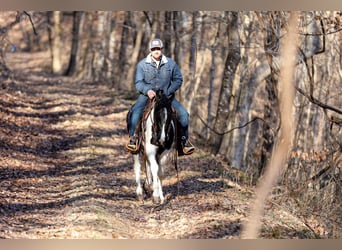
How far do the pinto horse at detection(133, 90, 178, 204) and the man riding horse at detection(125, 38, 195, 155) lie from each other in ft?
0.63

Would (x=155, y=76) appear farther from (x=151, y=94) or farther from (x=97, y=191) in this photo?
(x=97, y=191)

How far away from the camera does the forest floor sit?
32.1 feet

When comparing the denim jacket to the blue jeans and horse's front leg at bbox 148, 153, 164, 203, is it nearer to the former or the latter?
the blue jeans

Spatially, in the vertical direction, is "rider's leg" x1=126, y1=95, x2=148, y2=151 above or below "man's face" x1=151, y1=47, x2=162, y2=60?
below

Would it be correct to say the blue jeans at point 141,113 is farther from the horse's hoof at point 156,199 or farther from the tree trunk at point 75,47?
the tree trunk at point 75,47

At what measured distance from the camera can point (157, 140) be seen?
388 inches

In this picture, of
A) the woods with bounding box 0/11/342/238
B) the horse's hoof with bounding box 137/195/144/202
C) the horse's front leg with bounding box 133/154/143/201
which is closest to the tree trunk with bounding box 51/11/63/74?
the woods with bounding box 0/11/342/238

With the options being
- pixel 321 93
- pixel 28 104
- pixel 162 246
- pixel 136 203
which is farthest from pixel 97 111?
pixel 162 246

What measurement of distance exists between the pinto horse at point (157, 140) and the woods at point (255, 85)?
5.87ft

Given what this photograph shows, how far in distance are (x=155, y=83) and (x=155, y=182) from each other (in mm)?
1319

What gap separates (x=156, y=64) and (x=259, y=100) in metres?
7.37

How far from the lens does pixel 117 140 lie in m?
14.5

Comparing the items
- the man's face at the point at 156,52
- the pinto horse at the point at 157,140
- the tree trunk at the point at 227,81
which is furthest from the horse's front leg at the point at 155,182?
the tree trunk at the point at 227,81

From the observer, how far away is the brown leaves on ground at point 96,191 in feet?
32.1
